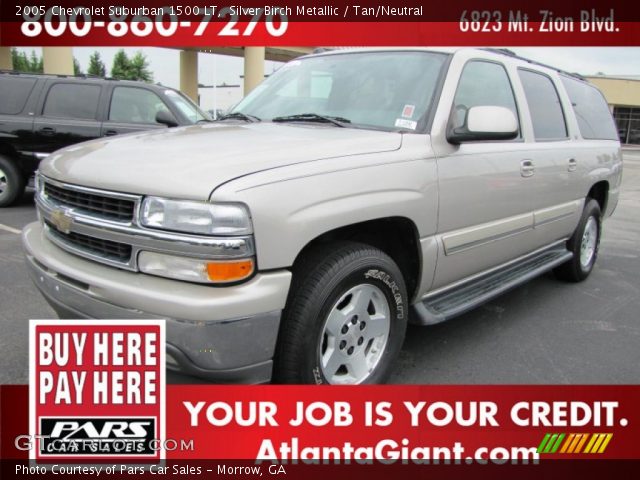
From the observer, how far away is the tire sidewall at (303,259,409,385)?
2.39 m

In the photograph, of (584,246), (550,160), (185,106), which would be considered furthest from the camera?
(185,106)

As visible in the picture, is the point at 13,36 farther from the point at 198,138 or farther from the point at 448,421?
the point at 448,421

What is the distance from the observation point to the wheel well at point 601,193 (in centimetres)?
530

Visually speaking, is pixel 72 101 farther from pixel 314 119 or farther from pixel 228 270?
pixel 228 270

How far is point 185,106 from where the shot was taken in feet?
27.4

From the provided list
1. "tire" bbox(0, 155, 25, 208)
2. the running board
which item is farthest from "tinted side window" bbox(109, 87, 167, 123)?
the running board

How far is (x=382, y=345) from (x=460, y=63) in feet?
5.83

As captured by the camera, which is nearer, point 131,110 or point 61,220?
point 61,220

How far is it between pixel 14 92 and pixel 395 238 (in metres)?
6.94

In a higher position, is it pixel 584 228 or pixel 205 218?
pixel 205 218

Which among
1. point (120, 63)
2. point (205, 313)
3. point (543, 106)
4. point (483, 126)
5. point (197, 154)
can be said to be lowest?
point (205, 313)

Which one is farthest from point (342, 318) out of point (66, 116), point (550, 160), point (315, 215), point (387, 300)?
point (66, 116)

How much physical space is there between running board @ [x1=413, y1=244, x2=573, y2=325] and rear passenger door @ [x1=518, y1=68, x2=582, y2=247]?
0.59ft

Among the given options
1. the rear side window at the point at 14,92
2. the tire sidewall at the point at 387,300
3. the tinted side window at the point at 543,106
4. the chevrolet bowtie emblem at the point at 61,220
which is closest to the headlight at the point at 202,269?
the tire sidewall at the point at 387,300
